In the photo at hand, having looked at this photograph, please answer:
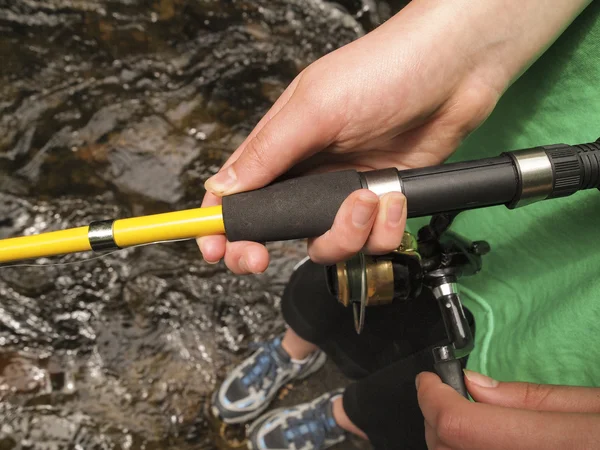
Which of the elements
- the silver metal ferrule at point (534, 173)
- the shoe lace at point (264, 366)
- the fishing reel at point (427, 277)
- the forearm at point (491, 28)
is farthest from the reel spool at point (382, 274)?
the shoe lace at point (264, 366)

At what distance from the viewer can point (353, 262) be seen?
85 cm

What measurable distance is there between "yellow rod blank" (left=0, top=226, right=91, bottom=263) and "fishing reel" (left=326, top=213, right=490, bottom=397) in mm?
481

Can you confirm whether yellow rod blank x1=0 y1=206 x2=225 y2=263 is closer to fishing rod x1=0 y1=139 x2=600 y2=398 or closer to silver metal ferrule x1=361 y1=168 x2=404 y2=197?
fishing rod x1=0 y1=139 x2=600 y2=398

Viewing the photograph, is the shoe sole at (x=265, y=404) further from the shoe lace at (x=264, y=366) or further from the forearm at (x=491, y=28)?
the forearm at (x=491, y=28)

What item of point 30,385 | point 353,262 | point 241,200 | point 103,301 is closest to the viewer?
point 241,200

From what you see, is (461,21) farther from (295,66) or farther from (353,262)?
(295,66)

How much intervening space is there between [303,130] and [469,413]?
558mm

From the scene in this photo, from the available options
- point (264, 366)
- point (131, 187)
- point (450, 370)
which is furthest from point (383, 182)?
point (131, 187)

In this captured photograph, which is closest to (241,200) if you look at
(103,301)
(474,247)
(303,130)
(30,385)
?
(303,130)

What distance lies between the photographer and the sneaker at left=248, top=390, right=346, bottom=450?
1491 millimetres

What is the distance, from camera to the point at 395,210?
694 millimetres

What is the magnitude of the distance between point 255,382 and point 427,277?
93 centimetres

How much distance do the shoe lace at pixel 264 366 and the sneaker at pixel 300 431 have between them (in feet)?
0.49

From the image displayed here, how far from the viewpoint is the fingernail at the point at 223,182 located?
31.2 inches
